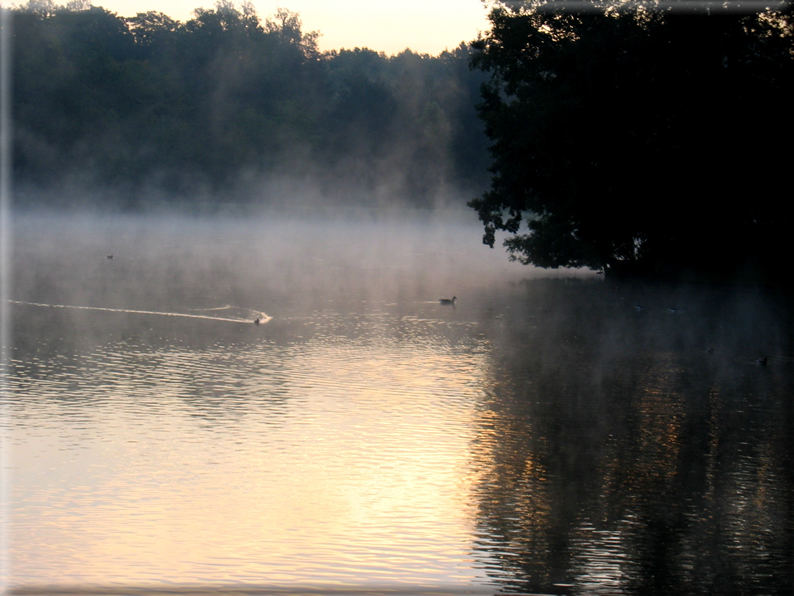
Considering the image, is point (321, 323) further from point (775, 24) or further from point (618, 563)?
point (775, 24)

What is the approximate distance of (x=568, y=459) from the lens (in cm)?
952

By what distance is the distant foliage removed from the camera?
78.8 meters

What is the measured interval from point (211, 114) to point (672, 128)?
71926mm

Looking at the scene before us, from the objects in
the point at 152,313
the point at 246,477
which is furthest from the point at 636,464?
the point at 152,313

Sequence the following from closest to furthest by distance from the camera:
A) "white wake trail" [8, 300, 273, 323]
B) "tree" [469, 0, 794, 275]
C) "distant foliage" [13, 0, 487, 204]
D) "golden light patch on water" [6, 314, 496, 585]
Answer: "golden light patch on water" [6, 314, 496, 585]
"white wake trail" [8, 300, 273, 323]
"tree" [469, 0, 794, 275]
"distant foliage" [13, 0, 487, 204]

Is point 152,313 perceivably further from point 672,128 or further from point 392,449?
point 672,128

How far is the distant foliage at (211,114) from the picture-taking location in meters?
78.8

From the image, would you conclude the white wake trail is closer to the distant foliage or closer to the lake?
the lake

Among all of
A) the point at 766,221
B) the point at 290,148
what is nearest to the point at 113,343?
the point at 766,221

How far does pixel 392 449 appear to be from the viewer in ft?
31.9

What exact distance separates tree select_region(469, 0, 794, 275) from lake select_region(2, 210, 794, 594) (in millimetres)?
5960

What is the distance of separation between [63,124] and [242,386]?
235 ft

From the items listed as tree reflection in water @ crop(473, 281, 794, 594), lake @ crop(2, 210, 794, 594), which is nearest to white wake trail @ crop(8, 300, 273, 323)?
lake @ crop(2, 210, 794, 594)

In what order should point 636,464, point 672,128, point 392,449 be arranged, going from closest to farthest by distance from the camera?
point 636,464 < point 392,449 < point 672,128
